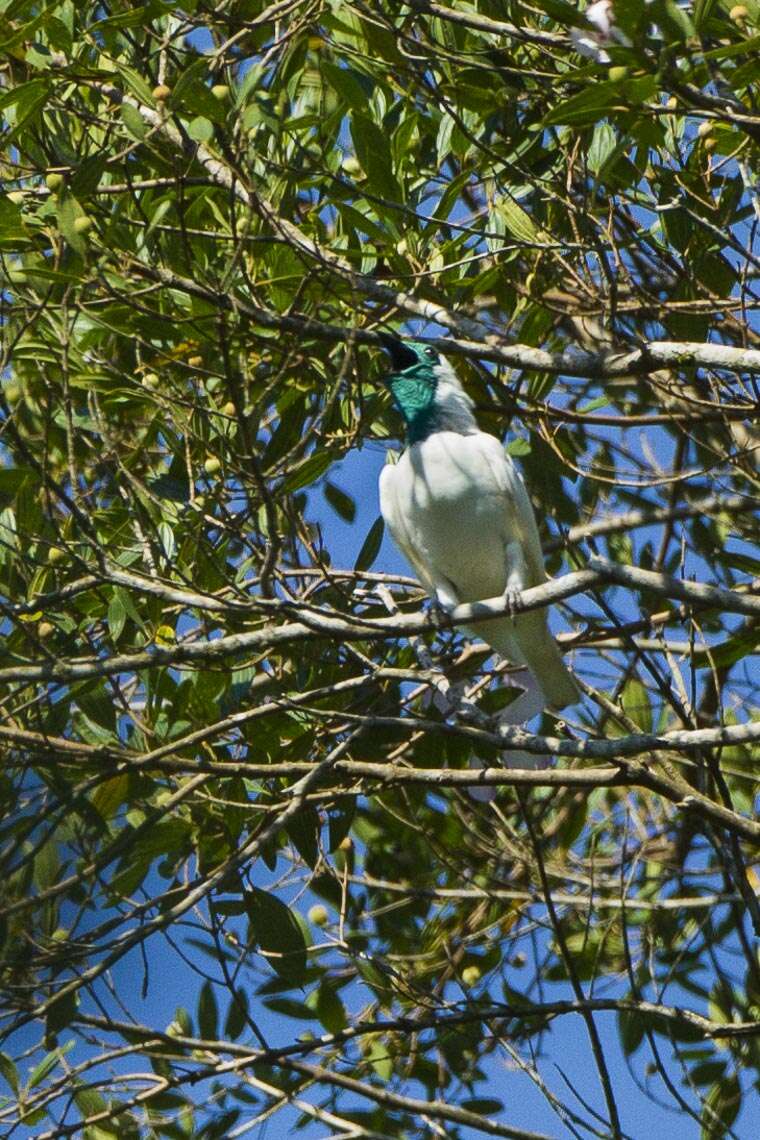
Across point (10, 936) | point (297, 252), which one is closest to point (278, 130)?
point (297, 252)

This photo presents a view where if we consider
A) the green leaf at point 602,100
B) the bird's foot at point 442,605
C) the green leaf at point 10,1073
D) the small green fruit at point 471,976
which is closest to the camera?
the green leaf at point 602,100

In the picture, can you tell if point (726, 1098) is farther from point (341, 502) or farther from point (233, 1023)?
point (341, 502)

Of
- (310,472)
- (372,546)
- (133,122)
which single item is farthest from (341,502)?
(133,122)

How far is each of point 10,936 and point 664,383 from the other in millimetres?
2191

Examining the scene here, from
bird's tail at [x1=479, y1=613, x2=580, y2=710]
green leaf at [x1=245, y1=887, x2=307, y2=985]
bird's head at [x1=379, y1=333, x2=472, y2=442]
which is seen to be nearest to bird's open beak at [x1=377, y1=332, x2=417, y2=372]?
bird's head at [x1=379, y1=333, x2=472, y2=442]

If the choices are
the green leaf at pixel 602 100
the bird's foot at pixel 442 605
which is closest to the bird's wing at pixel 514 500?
the bird's foot at pixel 442 605

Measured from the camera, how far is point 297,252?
3.86 m

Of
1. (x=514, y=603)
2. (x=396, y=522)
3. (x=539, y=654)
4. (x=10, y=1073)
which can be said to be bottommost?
(x=10, y=1073)

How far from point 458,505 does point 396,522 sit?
0.24m

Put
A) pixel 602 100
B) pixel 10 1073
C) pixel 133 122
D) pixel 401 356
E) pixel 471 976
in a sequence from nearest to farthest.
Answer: pixel 602 100, pixel 133 122, pixel 10 1073, pixel 401 356, pixel 471 976

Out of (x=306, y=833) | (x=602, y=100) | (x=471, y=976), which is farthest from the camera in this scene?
(x=471, y=976)

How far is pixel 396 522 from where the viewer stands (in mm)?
4887

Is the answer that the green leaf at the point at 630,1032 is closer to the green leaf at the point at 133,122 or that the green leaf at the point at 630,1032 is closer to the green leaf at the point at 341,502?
the green leaf at the point at 341,502

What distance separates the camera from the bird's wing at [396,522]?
4.87 m
